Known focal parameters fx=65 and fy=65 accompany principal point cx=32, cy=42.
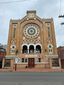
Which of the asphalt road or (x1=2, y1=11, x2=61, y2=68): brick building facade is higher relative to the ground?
(x1=2, y1=11, x2=61, y2=68): brick building facade

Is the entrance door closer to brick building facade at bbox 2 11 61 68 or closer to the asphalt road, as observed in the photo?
brick building facade at bbox 2 11 61 68

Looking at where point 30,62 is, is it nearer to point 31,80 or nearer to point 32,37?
point 32,37

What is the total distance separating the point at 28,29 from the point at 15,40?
7.39 m

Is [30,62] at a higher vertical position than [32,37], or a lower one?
lower

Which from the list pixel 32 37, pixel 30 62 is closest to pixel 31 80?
pixel 30 62

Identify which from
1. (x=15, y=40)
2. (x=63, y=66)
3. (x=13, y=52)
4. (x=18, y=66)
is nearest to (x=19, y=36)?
(x=15, y=40)

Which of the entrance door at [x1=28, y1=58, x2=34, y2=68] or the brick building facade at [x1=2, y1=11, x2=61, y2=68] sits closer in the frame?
the entrance door at [x1=28, y1=58, x2=34, y2=68]

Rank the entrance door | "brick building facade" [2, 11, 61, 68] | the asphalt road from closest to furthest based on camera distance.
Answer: the asphalt road, the entrance door, "brick building facade" [2, 11, 61, 68]

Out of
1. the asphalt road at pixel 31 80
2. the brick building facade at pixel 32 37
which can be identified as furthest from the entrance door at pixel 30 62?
the asphalt road at pixel 31 80

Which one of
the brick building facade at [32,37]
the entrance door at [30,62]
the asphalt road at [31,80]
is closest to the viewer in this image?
the asphalt road at [31,80]

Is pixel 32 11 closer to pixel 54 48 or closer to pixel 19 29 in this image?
pixel 19 29

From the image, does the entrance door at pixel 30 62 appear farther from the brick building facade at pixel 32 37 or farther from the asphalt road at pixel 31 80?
the asphalt road at pixel 31 80

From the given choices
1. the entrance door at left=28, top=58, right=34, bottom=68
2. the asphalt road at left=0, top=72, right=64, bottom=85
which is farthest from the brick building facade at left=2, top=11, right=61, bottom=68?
the asphalt road at left=0, top=72, right=64, bottom=85

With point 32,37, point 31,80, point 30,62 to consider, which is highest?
point 32,37
